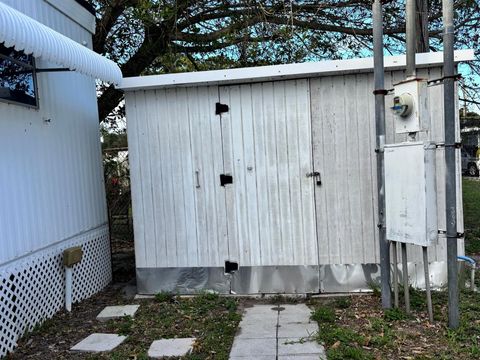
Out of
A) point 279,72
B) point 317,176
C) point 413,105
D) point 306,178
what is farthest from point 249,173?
point 413,105

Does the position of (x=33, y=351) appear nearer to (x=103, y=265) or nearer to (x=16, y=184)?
(x=16, y=184)

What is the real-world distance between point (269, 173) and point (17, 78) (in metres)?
2.67

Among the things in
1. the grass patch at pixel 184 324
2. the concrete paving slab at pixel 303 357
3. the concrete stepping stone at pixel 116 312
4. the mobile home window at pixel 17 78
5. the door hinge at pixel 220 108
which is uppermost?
the mobile home window at pixel 17 78

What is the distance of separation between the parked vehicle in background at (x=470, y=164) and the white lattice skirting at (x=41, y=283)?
73.8 feet

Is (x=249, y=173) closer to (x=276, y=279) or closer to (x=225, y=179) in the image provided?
(x=225, y=179)

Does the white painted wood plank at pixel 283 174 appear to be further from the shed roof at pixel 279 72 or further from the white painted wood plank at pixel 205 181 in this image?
the white painted wood plank at pixel 205 181

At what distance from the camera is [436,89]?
15.9ft

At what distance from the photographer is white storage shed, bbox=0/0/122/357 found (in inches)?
154

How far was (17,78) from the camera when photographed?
171 inches

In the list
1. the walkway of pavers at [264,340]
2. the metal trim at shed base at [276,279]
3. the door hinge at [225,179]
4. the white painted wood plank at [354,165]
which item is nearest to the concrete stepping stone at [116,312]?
the walkway of pavers at [264,340]

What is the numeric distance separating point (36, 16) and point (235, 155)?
2468mm

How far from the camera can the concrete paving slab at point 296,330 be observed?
13.0ft

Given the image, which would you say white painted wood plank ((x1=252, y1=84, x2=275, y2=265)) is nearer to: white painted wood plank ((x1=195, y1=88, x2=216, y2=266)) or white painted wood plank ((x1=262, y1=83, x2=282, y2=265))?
white painted wood plank ((x1=262, y1=83, x2=282, y2=265))

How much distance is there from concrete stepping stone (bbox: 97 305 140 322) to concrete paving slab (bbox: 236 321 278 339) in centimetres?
122
